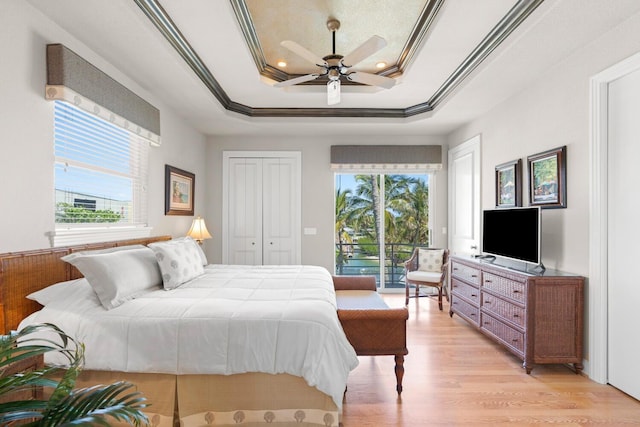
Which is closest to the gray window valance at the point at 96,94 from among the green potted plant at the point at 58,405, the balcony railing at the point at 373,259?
the green potted plant at the point at 58,405

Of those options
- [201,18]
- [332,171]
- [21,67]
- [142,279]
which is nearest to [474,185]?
[332,171]

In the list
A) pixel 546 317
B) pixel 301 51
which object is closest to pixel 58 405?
pixel 301 51

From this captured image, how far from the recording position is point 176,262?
2746 millimetres

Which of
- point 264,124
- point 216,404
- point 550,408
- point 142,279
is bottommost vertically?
point 550,408

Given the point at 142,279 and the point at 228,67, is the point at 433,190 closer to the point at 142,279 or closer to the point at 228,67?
the point at 228,67

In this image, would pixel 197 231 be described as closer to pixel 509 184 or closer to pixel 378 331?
pixel 378 331

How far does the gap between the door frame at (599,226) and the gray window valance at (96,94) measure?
375 centimetres

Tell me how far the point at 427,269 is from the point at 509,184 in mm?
1721

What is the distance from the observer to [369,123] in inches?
187

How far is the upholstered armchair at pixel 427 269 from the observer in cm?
459

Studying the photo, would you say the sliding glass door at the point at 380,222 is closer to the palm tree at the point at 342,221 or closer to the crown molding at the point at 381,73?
the palm tree at the point at 342,221

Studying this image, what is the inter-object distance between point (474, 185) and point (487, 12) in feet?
7.99

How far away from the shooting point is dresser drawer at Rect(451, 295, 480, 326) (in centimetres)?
360

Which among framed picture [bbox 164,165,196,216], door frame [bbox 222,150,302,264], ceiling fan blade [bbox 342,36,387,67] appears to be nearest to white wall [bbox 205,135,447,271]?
door frame [bbox 222,150,302,264]
